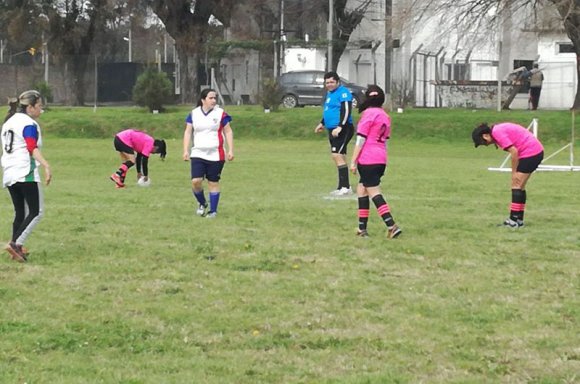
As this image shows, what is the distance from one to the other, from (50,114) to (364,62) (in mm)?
17294

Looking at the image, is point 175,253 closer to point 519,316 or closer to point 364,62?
point 519,316

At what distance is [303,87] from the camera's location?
42.5m

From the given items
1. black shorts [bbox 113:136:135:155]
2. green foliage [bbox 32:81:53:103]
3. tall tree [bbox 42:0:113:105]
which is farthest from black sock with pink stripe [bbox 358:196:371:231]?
tall tree [bbox 42:0:113:105]

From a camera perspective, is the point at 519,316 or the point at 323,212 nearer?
the point at 519,316

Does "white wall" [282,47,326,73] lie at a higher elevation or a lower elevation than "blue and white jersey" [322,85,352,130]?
higher

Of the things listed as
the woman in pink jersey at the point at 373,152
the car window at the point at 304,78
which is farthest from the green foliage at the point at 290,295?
the car window at the point at 304,78

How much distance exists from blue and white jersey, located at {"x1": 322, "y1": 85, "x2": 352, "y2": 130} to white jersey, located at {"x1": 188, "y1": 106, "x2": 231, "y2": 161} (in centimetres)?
296

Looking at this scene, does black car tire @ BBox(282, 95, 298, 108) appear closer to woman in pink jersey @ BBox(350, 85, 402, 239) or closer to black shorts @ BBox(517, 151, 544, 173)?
black shorts @ BBox(517, 151, 544, 173)

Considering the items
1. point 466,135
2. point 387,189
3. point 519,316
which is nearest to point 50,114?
point 466,135

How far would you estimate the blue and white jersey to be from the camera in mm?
15781

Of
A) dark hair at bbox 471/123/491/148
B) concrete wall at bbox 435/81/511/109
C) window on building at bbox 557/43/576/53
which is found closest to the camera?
dark hair at bbox 471/123/491/148

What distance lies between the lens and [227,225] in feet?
40.6

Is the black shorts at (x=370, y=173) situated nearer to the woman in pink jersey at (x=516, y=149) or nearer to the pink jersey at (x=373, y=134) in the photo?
the pink jersey at (x=373, y=134)

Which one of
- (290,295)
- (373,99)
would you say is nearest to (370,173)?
(373,99)
